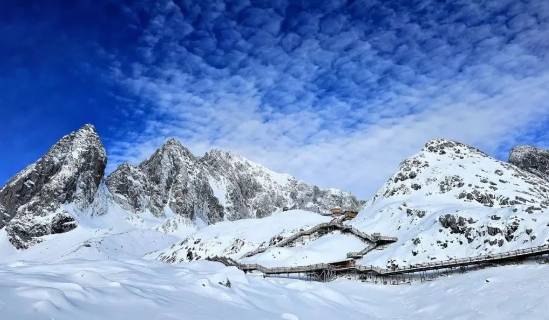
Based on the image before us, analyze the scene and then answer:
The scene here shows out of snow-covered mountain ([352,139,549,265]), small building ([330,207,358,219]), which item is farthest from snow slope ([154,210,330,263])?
snow-covered mountain ([352,139,549,265])

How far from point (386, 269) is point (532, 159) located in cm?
12247

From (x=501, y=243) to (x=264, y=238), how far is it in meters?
55.5

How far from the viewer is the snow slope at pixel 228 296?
23.2 meters

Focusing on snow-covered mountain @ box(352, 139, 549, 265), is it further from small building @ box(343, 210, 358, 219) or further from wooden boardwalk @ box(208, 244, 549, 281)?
small building @ box(343, 210, 358, 219)

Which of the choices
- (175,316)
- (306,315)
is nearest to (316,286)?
(306,315)

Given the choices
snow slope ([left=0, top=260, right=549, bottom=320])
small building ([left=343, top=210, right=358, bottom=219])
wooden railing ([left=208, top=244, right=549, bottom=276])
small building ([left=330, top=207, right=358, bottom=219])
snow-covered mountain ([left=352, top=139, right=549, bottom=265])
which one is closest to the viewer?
snow slope ([left=0, top=260, right=549, bottom=320])

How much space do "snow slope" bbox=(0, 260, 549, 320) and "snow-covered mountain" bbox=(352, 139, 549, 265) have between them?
10231 millimetres

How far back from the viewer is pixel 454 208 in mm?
79562

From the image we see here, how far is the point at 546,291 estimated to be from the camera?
39969 millimetres

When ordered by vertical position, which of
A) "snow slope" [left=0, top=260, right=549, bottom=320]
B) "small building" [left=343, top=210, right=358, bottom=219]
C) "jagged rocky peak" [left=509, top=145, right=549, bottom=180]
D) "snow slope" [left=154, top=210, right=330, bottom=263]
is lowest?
"snow slope" [left=0, top=260, right=549, bottom=320]

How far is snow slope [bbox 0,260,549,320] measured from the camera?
76.0ft

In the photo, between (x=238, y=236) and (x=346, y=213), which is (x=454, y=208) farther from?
(x=238, y=236)

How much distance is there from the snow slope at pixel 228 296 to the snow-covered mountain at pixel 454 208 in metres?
10.2

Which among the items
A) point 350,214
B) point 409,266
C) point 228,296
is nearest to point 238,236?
point 350,214
